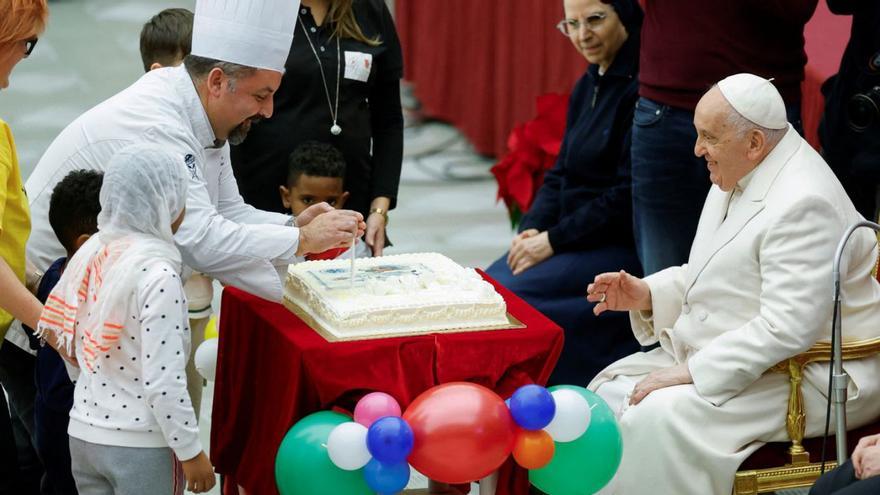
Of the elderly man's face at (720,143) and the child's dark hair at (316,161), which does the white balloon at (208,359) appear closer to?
the child's dark hair at (316,161)

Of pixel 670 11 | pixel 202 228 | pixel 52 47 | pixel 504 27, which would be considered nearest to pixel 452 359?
pixel 202 228

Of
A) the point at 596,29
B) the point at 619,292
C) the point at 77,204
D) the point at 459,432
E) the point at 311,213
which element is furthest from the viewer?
the point at 596,29

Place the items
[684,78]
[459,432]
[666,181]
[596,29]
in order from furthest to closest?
[596,29]
[666,181]
[684,78]
[459,432]

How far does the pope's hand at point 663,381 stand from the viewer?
4039 mm

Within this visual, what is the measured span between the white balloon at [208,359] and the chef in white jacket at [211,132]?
0.44 m

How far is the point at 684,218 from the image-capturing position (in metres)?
4.89

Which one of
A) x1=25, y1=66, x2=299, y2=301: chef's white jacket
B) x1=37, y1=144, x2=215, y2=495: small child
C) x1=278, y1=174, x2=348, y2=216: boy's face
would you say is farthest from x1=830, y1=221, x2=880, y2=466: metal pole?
x1=278, y1=174, x2=348, y2=216: boy's face

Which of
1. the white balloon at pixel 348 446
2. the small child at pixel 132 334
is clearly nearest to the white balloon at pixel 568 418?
the white balloon at pixel 348 446

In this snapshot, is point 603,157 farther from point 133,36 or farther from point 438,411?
point 133,36

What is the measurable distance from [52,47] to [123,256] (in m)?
7.99

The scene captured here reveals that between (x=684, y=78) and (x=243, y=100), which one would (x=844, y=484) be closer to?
(x=684, y=78)

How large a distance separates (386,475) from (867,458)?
1.15 m

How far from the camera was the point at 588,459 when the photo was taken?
3.73m

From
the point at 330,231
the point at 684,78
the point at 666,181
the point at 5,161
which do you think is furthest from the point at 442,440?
the point at 684,78
